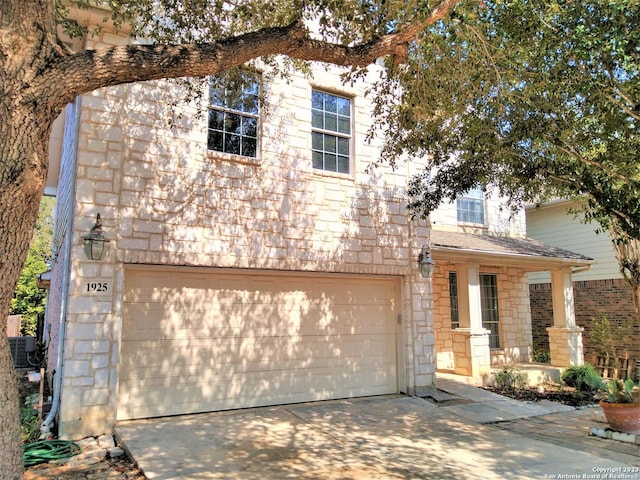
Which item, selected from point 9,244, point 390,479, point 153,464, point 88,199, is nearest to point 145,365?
point 153,464

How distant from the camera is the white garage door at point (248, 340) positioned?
7336mm

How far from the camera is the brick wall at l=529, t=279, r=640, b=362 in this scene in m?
14.9

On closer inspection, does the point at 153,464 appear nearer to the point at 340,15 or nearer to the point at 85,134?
the point at 85,134

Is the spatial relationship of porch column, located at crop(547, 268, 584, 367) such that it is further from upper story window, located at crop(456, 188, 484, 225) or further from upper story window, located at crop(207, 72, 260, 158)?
upper story window, located at crop(207, 72, 260, 158)

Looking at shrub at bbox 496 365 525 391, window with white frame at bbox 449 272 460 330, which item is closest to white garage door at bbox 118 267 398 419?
shrub at bbox 496 365 525 391

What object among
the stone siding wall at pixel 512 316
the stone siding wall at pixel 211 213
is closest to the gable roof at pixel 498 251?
the stone siding wall at pixel 512 316

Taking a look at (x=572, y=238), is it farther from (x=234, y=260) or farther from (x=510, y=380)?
(x=234, y=260)

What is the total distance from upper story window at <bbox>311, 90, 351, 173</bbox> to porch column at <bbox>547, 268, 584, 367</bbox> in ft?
26.6

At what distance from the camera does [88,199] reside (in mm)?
6898

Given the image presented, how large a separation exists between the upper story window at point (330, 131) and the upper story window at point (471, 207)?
5893 millimetres

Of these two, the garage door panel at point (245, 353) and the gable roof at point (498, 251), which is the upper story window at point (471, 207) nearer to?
the gable roof at point (498, 251)

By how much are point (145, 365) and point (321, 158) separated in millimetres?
4720

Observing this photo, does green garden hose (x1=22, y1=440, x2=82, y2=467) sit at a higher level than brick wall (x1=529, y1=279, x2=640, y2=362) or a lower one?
lower

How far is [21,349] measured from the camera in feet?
48.6
